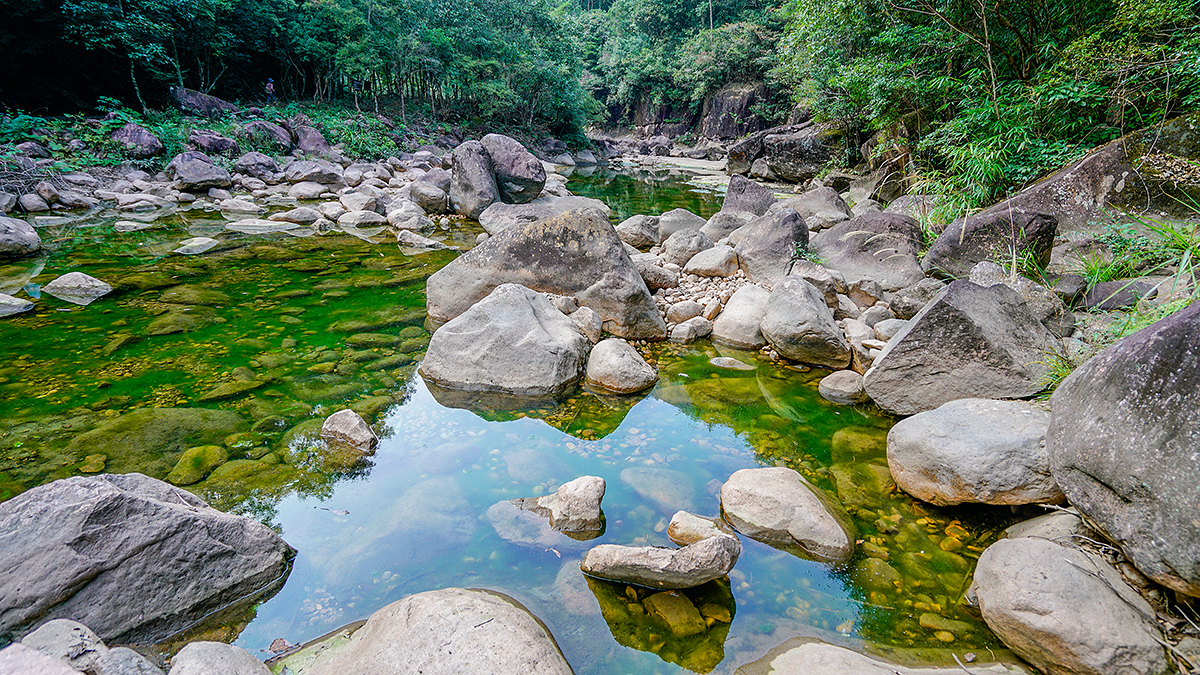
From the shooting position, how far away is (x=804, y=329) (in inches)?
181

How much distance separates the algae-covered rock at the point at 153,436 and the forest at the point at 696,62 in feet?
28.6

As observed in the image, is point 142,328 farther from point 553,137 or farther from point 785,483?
point 553,137

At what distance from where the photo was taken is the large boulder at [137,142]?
12.3 metres

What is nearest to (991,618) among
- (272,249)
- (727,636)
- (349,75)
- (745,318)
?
(727,636)

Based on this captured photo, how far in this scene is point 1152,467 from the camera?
2039 millimetres

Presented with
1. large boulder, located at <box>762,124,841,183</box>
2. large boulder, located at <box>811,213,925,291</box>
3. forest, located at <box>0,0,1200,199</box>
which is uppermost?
forest, located at <box>0,0,1200,199</box>

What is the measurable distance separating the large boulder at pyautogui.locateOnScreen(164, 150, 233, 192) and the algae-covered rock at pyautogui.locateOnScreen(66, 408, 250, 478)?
10426mm

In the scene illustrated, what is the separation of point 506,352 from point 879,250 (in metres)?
4.80

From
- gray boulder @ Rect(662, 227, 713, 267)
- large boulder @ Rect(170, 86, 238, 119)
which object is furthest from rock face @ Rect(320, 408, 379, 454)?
large boulder @ Rect(170, 86, 238, 119)

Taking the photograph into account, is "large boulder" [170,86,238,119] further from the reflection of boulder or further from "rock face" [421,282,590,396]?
the reflection of boulder

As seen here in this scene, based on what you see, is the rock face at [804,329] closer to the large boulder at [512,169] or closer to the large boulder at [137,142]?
the large boulder at [512,169]

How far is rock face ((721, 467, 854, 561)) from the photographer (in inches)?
106

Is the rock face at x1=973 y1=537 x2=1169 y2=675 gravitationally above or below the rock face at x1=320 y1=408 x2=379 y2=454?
above

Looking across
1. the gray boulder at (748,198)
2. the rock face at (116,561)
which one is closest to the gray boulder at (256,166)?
the gray boulder at (748,198)
